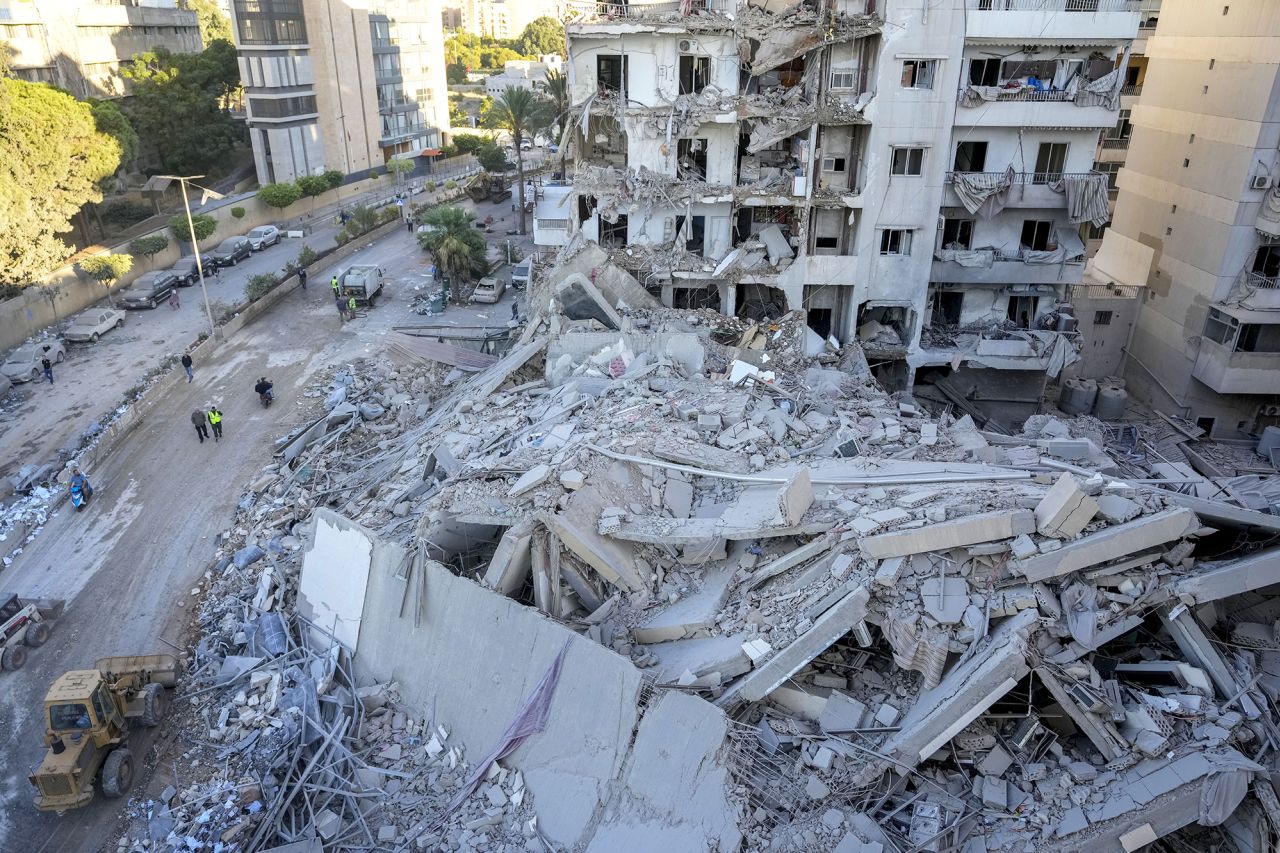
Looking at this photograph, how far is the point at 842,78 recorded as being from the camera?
90.9 ft

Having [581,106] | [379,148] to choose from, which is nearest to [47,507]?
[581,106]

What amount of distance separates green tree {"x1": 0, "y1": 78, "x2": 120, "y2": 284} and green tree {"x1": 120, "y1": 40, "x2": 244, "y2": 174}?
16812 millimetres

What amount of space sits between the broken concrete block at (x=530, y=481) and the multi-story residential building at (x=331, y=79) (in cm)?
4970

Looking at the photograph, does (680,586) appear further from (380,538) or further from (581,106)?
(581,106)

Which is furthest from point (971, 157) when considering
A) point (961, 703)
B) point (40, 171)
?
point (40, 171)

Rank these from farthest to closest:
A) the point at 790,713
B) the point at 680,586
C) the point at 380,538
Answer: the point at 380,538 < the point at 680,586 < the point at 790,713

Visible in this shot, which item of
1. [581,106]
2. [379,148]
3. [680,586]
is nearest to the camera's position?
[680,586]

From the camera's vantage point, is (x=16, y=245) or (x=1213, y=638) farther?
(x=16, y=245)

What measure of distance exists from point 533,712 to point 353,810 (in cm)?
303

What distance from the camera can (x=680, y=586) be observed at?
14.5 metres

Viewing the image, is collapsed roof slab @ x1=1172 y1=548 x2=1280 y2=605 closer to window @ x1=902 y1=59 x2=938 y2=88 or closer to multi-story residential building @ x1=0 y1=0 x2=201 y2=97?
window @ x1=902 y1=59 x2=938 y2=88

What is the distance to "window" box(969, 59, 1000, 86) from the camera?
2694 cm

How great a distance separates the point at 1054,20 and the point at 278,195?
41.9 m

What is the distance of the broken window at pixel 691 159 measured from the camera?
28.8 m
